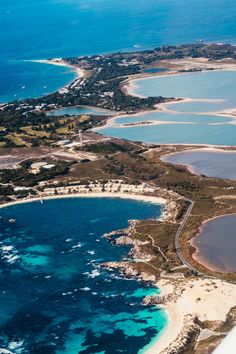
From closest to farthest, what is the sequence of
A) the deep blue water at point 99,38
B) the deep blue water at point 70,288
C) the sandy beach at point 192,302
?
the sandy beach at point 192,302 → the deep blue water at point 70,288 → the deep blue water at point 99,38

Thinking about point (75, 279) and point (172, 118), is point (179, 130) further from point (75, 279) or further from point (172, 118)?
point (75, 279)

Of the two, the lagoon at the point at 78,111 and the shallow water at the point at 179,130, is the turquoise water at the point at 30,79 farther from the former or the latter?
the shallow water at the point at 179,130

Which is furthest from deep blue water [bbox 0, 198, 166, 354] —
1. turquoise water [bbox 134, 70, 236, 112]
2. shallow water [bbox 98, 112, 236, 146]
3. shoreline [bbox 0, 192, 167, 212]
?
turquoise water [bbox 134, 70, 236, 112]

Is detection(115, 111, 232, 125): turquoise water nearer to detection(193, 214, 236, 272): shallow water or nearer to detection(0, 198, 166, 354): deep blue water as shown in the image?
detection(0, 198, 166, 354): deep blue water

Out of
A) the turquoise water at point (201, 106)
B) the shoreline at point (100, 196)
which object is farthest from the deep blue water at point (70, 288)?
the turquoise water at point (201, 106)

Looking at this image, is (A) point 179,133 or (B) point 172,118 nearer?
(A) point 179,133

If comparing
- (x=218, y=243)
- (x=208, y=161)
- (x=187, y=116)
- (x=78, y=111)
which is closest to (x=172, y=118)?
(x=187, y=116)
